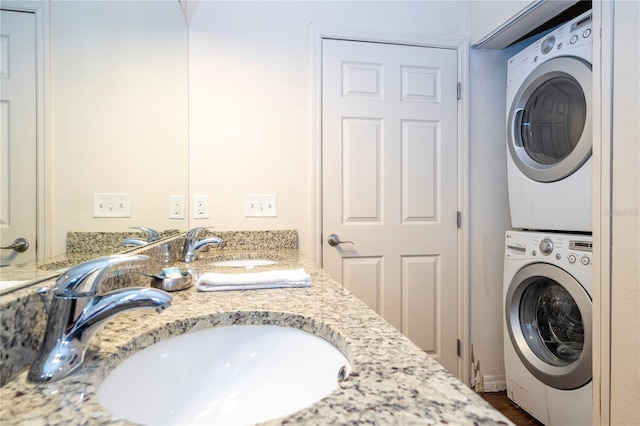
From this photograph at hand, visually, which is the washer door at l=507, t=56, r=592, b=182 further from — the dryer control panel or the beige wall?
the beige wall

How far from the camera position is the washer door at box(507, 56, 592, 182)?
1.35 metres

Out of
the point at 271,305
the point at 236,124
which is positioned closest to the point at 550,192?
the point at 271,305

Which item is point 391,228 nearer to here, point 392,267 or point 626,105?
point 392,267

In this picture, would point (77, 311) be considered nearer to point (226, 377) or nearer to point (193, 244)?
point (226, 377)

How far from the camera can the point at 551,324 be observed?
1.52m

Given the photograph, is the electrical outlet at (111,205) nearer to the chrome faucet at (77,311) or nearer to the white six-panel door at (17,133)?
the white six-panel door at (17,133)

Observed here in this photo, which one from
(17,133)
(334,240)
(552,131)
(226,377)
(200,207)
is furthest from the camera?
(334,240)

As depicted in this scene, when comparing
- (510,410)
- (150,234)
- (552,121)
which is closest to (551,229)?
(552,121)

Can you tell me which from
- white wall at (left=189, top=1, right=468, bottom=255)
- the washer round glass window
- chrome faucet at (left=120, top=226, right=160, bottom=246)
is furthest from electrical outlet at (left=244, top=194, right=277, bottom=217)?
the washer round glass window

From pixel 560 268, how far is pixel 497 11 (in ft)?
4.51

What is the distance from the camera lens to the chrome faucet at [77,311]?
0.41 meters

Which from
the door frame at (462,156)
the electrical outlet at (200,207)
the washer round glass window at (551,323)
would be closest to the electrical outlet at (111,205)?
the electrical outlet at (200,207)

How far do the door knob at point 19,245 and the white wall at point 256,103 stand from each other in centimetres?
119

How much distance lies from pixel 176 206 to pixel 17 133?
40.0 inches
